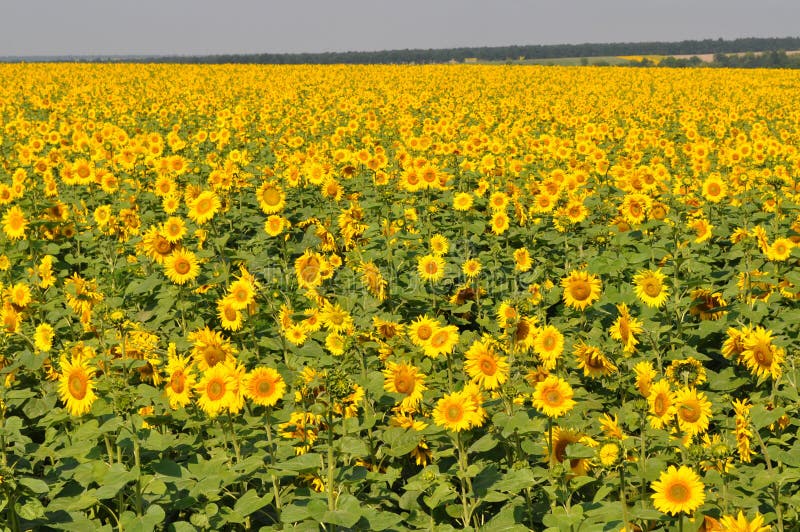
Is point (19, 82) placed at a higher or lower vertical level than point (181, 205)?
higher

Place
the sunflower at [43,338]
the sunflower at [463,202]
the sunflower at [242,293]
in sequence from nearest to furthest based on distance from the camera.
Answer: the sunflower at [43,338], the sunflower at [242,293], the sunflower at [463,202]

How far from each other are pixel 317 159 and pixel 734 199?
6.14m

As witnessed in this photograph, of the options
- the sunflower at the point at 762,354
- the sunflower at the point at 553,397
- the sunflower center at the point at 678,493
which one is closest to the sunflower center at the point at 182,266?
the sunflower at the point at 553,397

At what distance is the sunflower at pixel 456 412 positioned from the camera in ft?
11.2

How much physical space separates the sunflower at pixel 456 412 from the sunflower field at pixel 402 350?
0.04 ft

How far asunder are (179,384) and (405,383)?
143cm

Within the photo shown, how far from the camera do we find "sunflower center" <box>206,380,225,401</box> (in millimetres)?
3562

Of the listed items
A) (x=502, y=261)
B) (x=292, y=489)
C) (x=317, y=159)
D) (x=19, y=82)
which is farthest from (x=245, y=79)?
(x=292, y=489)

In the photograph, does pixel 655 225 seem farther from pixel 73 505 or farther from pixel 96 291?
pixel 73 505

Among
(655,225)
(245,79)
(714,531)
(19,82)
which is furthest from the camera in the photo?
(245,79)

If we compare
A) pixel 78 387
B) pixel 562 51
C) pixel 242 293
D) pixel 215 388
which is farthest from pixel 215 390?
pixel 562 51

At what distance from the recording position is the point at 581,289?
207 inches

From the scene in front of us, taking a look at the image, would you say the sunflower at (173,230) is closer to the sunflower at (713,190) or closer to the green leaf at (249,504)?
the green leaf at (249,504)

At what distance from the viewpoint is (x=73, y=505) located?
308cm
